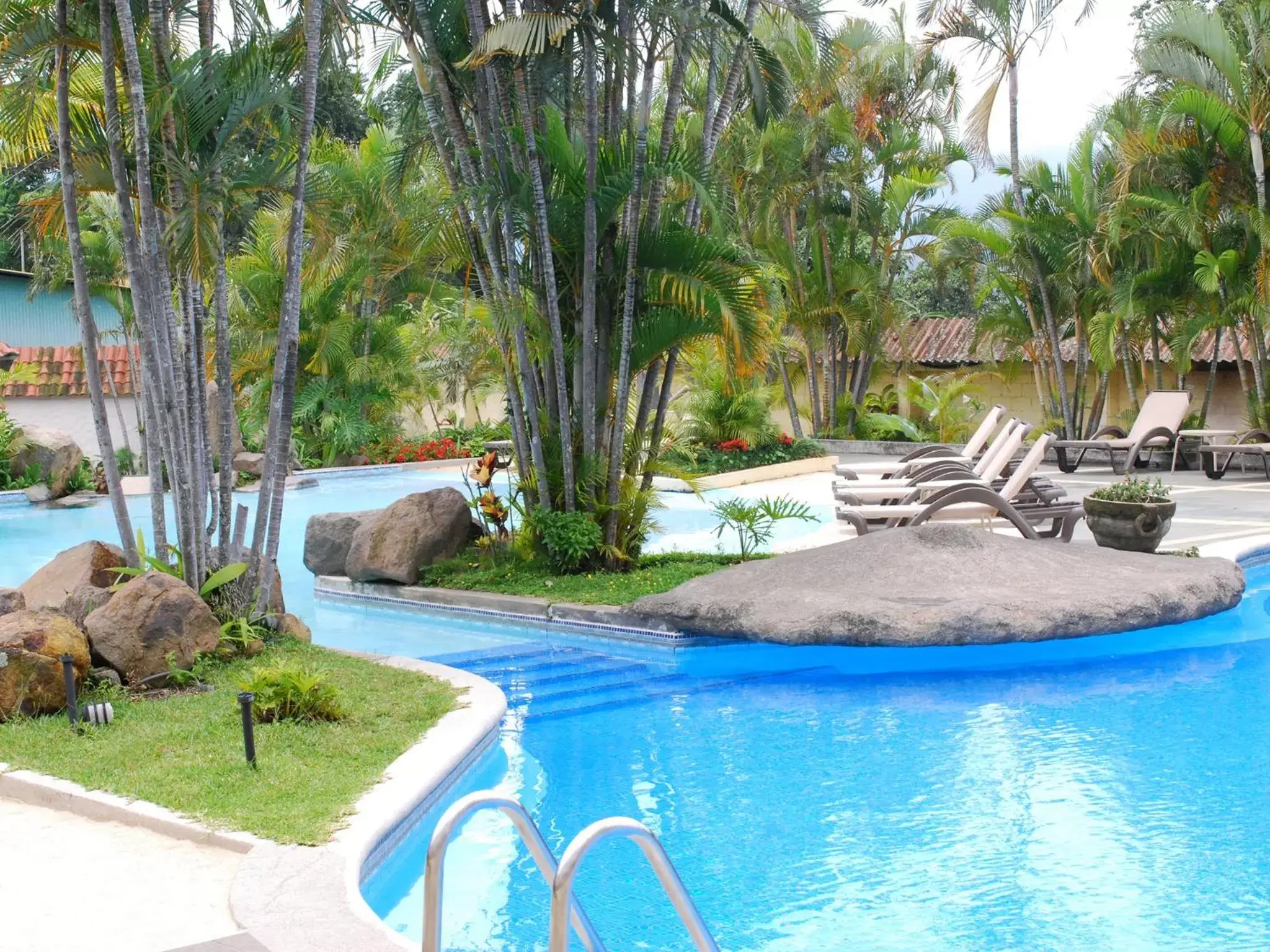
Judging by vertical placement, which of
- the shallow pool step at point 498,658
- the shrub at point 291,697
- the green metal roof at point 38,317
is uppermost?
the green metal roof at point 38,317

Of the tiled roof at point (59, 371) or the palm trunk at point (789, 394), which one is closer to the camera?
the tiled roof at point (59, 371)

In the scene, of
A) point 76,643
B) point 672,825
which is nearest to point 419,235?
point 76,643

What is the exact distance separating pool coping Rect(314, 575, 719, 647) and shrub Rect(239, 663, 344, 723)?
3314 millimetres

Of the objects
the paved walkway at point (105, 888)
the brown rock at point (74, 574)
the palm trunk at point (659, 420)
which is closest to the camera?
the paved walkway at point (105, 888)

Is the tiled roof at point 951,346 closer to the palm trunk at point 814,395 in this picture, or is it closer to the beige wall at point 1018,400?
the beige wall at point 1018,400

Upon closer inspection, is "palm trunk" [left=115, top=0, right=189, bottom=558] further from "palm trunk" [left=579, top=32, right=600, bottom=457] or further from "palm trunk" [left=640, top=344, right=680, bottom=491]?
"palm trunk" [left=640, top=344, right=680, bottom=491]

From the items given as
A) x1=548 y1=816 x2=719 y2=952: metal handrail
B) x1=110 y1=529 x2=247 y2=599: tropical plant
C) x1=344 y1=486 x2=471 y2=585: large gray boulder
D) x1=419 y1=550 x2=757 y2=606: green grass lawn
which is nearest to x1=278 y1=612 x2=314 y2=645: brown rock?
x1=110 y1=529 x2=247 y2=599: tropical plant

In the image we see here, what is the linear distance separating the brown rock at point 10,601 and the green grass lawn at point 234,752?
3.73 ft

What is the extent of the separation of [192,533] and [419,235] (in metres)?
3.62

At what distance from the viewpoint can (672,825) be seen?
597 centimetres

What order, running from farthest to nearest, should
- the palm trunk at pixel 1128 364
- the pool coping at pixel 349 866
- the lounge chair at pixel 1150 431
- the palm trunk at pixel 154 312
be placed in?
1. the palm trunk at pixel 1128 364
2. the lounge chair at pixel 1150 431
3. the palm trunk at pixel 154 312
4. the pool coping at pixel 349 866

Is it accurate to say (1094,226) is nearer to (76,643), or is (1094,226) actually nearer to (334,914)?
(76,643)

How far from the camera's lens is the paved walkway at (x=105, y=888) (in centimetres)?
416

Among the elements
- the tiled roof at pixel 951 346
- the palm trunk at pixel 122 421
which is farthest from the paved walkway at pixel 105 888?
the tiled roof at pixel 951 346
